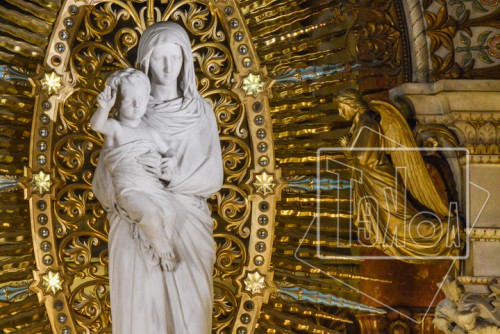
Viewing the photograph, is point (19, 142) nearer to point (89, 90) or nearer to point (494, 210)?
point (89, 90)

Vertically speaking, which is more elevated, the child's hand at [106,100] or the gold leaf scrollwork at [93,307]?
the child's hand at [106,100]

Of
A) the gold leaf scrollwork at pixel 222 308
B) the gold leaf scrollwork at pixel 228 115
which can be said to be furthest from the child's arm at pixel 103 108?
the gold leaf scrollwork at pixel 222 308

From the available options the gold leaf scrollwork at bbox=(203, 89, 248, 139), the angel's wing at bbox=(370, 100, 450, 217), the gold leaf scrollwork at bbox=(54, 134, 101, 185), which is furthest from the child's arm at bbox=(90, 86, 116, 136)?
the angel's wing at bbox=(370, 100, 450, 217)

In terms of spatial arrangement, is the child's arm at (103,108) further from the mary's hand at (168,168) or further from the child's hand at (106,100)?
the mary's hand at (168,168)

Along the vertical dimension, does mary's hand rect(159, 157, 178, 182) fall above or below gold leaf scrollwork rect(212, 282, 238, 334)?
above

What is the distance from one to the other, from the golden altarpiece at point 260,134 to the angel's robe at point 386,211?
76 mm

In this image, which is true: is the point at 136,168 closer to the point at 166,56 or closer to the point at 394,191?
the point at 166,56

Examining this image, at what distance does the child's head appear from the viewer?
126 inches

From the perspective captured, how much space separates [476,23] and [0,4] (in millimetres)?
1487

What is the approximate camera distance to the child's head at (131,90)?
10.5 feet

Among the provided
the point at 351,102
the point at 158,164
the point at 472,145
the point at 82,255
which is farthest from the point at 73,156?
the point at 472,145

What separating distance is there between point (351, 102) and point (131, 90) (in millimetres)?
845

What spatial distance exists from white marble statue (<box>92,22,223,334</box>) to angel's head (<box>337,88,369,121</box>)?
1.93 feet

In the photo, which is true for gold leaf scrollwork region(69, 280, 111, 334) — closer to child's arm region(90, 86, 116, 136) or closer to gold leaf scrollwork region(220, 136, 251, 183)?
gold leaf scrollwork region(220, 136, 251, 183)
